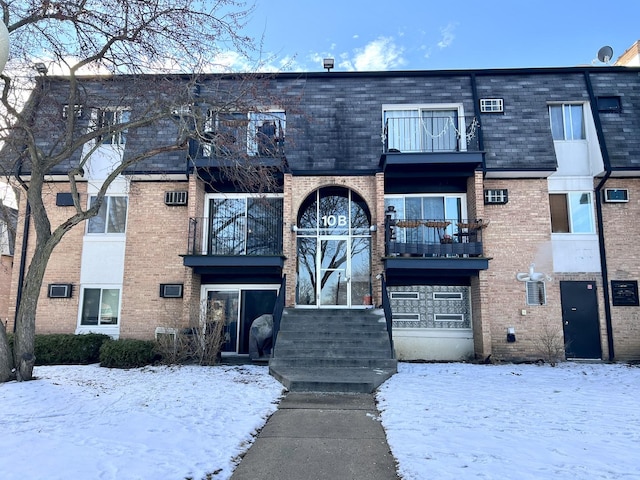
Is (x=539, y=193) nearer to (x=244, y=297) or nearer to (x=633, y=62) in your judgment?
(x=633, y=62)

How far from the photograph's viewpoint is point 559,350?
11398 millimetres

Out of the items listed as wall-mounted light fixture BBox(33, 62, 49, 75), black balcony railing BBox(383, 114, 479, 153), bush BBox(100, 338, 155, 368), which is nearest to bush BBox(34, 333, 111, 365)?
bush BBox(100, 338, 155, 368)

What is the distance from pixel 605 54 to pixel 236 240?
13977 millimetres

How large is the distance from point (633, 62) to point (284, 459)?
54.1 feet

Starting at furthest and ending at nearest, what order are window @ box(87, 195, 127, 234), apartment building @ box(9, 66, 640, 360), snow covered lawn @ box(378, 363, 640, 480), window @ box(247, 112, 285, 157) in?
window @ box(87, 195, 127, 234)
apartment building @ box(9, 66, 640, 360)
window @ box(247, 112, 285, 157)
snow covered lawn @ box(378, 363, 640, 480)

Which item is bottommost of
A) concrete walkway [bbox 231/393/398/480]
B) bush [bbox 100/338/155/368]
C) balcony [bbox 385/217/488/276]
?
concrete walkway [bbox 231/393/398/480]

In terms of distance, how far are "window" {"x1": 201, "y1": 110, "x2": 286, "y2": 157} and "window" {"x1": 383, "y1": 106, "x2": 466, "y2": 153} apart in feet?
11.1

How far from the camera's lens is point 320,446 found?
5.14m

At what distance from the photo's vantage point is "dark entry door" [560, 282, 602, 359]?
466 inches

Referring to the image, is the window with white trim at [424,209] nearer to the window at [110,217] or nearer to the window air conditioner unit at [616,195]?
the window air conditioner unit at [616,195]

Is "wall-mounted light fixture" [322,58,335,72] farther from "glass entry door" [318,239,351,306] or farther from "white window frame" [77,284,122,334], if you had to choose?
"white window frame" [77,284,122,334]

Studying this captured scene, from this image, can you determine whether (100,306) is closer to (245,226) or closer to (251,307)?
(251,307)

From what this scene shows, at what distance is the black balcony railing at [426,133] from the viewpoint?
12883 millimetres

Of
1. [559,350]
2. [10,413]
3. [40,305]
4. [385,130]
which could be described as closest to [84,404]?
[10,413]
